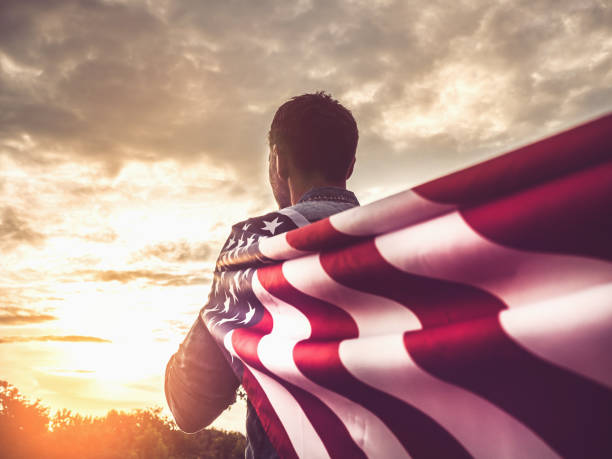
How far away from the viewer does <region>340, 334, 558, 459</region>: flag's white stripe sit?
1.04m

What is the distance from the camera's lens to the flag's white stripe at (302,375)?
4.15 feet

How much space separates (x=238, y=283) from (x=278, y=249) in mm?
419

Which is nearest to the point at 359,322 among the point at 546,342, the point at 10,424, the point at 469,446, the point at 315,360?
the point at 315,360

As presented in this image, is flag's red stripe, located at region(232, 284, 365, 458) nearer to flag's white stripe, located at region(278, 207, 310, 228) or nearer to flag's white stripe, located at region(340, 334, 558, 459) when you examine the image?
flag's white stripe, located at region(340, 334, 558, 459)

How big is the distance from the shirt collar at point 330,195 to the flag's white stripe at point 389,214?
2.57 feet

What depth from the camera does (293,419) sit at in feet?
5.08

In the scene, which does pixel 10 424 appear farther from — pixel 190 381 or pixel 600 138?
pixel 600 138

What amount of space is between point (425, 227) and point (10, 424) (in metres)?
20.5

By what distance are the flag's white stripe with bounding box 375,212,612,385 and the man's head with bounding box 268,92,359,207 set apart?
118 centimetres

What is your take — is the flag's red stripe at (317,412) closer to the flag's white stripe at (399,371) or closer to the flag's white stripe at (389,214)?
the flag's white stripe at (399,371)

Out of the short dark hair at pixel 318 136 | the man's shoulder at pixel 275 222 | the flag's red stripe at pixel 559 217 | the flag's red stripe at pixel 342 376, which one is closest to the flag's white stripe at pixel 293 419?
the flag's red stripe at pixel 342 376

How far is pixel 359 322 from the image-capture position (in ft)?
4.76

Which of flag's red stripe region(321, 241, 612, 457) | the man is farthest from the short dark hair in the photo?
flag's red stripe region(321, 241, 612, 457)

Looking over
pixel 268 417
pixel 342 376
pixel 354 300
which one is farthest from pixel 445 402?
pixel 268 417
